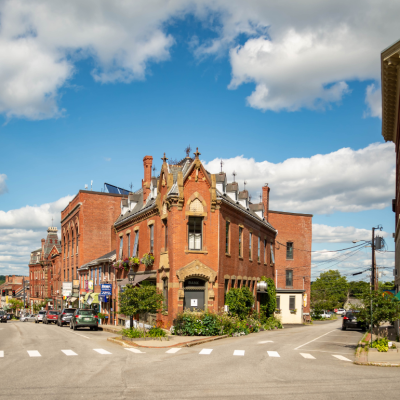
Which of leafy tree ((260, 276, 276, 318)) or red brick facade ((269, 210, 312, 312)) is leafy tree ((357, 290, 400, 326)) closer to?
leafy tree ((260, 276, 276, 318))

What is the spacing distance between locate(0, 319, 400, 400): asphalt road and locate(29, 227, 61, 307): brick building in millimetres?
63416

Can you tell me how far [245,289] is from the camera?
104 ft

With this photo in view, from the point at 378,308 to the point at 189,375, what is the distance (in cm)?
1043

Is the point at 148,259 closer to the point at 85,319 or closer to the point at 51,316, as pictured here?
the point at 85,319

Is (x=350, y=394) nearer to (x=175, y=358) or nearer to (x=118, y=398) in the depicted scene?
(x=118, y=398)

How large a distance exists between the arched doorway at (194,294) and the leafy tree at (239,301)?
2.10 m

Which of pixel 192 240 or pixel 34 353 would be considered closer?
pixel 34 353

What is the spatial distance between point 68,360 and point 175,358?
12.6ft

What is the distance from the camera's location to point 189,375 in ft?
43.4

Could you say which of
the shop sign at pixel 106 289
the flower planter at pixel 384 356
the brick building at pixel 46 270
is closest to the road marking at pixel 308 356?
the flower planter at pixel 384 356

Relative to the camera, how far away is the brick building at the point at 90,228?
5975 centimetres

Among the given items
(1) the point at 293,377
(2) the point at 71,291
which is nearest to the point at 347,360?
(1) the point at 293,377

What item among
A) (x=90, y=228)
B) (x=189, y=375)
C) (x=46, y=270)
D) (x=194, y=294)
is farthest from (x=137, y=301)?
(x=46, y=270)

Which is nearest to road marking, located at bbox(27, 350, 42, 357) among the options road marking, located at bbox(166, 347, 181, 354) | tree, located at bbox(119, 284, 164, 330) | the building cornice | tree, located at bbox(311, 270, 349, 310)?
road marking, located at bbox(166, 347, 181, 354)
